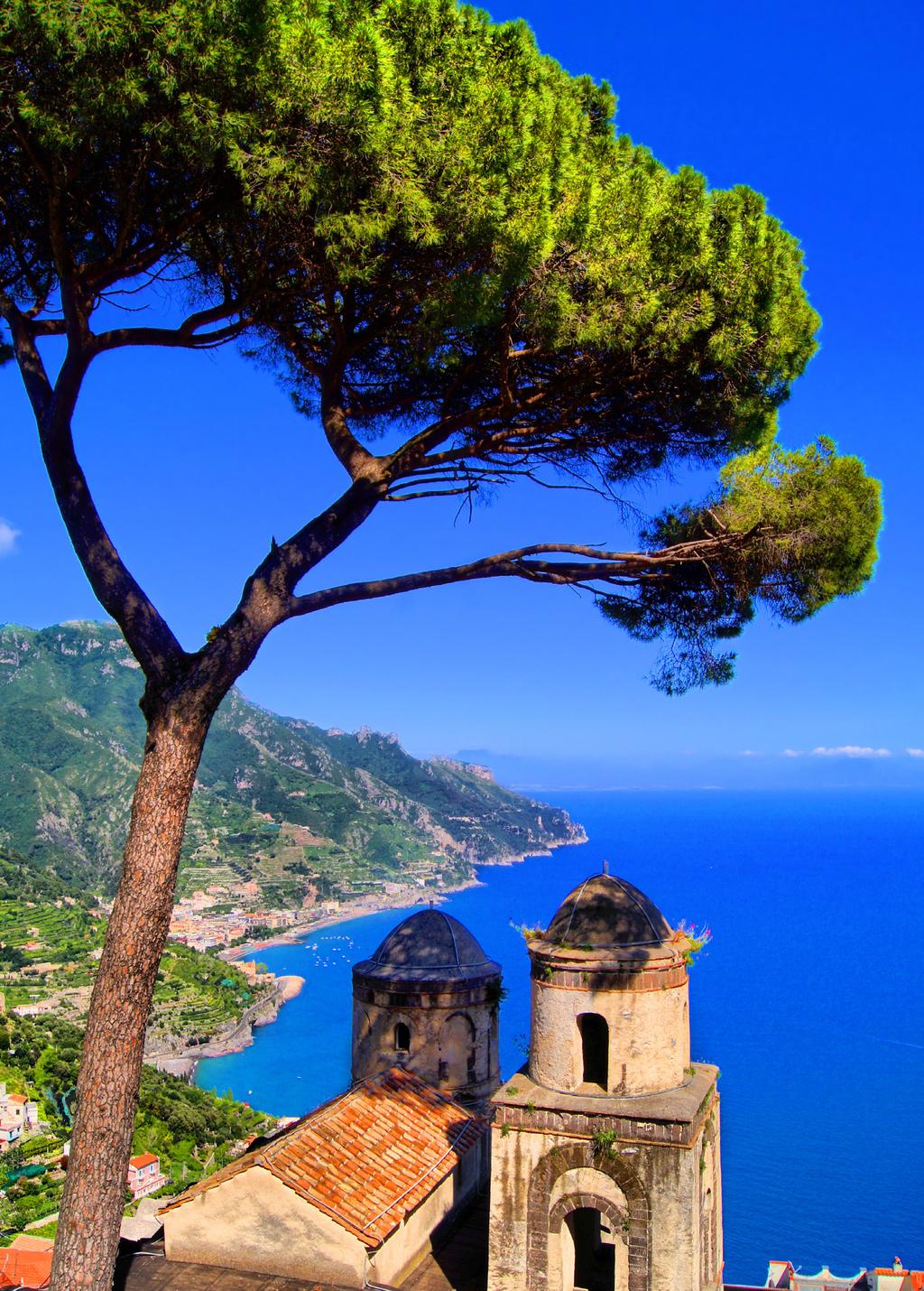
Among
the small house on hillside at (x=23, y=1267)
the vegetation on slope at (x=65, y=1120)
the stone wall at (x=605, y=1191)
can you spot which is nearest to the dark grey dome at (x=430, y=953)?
the stone wall at (x=605, y=1191)

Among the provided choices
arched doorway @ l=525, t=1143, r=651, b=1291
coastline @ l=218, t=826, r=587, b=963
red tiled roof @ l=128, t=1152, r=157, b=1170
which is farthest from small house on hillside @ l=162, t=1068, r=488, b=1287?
coastline @ l=218, t=826, r=587, b=963

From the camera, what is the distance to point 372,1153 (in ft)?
29.0

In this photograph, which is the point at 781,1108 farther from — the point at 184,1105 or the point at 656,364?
the point at 656,364

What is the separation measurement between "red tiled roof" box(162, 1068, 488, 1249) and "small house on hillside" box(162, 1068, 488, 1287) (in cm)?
1

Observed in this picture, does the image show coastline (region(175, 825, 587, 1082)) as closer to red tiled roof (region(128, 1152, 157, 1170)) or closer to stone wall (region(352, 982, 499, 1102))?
red tiled roof (region(128, 1152, 157, 1170))

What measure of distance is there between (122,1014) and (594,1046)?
413cm

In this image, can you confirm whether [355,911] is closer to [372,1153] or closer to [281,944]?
[281,944]

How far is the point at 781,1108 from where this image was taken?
160 feet

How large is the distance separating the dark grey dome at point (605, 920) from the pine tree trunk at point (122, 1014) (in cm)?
326

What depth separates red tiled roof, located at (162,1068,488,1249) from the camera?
8070mm

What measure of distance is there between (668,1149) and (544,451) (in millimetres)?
5612

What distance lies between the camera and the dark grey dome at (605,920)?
8.06 m

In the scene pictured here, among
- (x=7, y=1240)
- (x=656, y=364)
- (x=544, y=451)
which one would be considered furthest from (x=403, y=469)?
(x=7, y=1240)

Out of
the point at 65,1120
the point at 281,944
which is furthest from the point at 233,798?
the point at 65,1120
